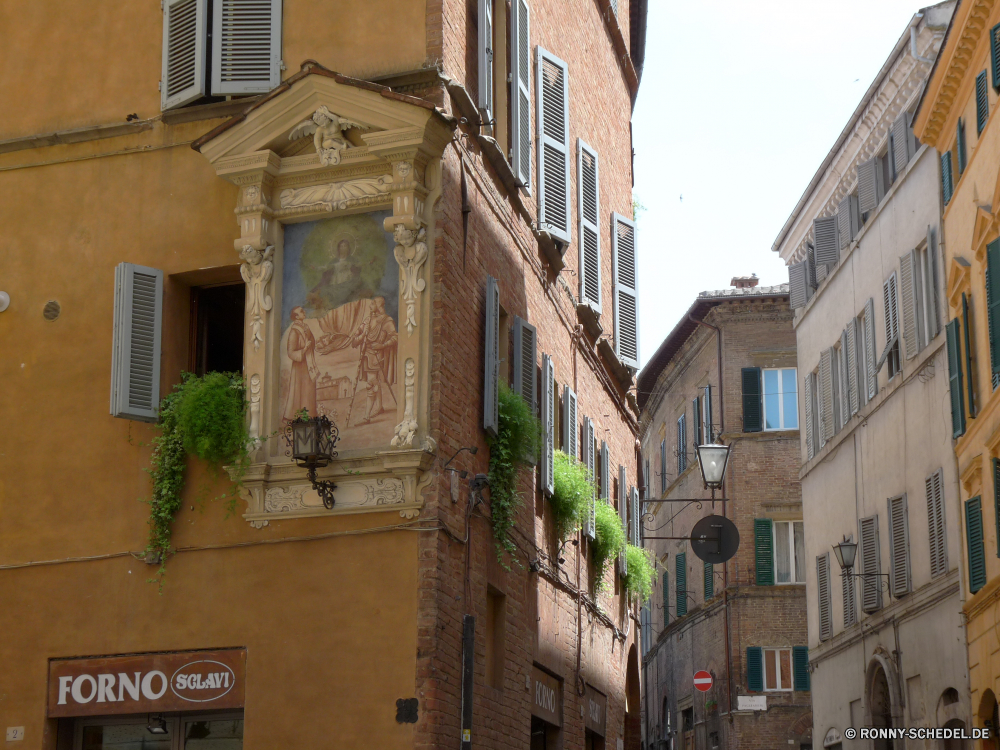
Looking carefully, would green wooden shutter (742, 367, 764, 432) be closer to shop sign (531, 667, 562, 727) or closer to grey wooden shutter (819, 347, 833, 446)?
grey wooden shutter (819, 347, 833, 446)

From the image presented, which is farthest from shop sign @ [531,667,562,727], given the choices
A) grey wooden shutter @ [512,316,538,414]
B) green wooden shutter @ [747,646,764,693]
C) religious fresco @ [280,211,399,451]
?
green wooden shutter @ [747,646,764,693]

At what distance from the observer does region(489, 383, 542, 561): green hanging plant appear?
13.3 meters

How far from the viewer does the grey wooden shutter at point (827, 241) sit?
26281mm

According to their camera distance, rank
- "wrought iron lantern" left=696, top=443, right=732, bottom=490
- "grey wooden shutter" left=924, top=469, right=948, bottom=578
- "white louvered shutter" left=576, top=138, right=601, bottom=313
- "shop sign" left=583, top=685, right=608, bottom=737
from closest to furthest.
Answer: "wrought iron lantern" left=696, top=443, right=732, bottom=490 < "shop sign" left=583, top=685, right=608, bottom=737 < "white louvered shutter" left=576, top=138, right=601, bottom=313 < "grey wooden shutter" left=924, top=469, right=948, bottom=578

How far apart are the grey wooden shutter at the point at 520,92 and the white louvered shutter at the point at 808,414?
1337cm

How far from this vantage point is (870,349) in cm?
2353

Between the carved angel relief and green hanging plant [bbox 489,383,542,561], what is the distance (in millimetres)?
2827

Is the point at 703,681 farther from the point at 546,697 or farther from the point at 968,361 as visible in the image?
the point at 546,697

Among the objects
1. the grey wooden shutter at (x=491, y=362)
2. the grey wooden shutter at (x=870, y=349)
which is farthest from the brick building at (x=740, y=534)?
the grey wooden shutter at (x=491, y=362)

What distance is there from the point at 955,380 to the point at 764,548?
1506cm

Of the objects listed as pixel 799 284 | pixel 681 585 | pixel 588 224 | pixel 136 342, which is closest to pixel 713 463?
pixel 588 224

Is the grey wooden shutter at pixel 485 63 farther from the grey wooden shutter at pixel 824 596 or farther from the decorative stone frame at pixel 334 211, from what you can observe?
the grey wooden shutter at pixel 824 596

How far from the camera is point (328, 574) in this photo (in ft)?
38.8

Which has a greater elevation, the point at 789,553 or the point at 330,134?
the point at 330,134
